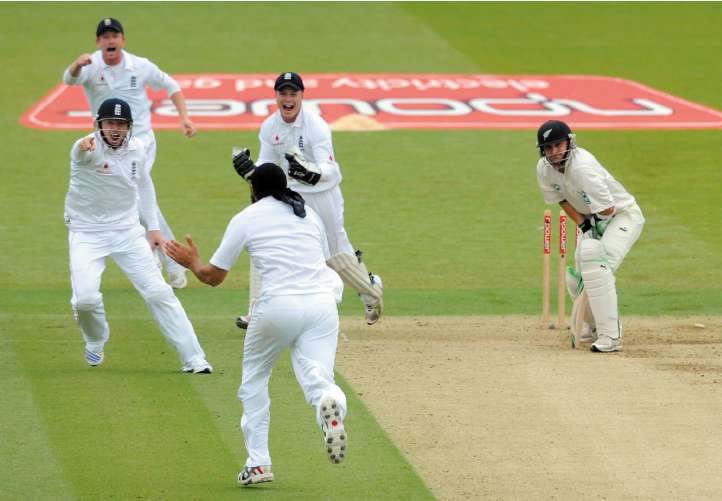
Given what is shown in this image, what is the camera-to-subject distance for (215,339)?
1193 centimetres

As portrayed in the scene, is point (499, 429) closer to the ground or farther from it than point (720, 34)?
closer to the ground

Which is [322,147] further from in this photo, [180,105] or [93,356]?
[180,105]

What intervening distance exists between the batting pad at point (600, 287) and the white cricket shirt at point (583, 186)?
1.10 feet

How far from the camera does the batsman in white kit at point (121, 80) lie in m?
13.4

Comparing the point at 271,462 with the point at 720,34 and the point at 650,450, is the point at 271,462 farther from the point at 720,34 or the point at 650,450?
the point at 720,34

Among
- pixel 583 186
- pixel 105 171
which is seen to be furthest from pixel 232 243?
pixel 583 186

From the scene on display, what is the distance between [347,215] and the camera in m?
17.3

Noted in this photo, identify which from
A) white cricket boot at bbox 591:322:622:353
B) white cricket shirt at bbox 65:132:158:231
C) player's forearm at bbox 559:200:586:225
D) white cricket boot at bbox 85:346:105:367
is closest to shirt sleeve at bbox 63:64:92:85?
white cricket shirt at bbox 65:132:158:231

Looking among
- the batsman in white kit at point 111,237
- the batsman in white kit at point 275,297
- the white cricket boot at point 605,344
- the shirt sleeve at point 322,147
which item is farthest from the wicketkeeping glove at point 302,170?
the white cricket boot at point 605,344

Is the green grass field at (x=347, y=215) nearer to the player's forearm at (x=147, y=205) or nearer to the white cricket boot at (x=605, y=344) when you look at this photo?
the player's forearm at (x=147, y=205)

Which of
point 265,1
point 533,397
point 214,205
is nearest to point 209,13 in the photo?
point 265,1

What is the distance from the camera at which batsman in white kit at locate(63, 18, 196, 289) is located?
13383mm

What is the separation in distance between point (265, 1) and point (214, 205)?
12512 millimetres

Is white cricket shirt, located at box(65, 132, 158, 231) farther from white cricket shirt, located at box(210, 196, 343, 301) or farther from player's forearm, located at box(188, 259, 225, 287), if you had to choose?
white cricket shirt, located at box(210, 196, 343, 301)
